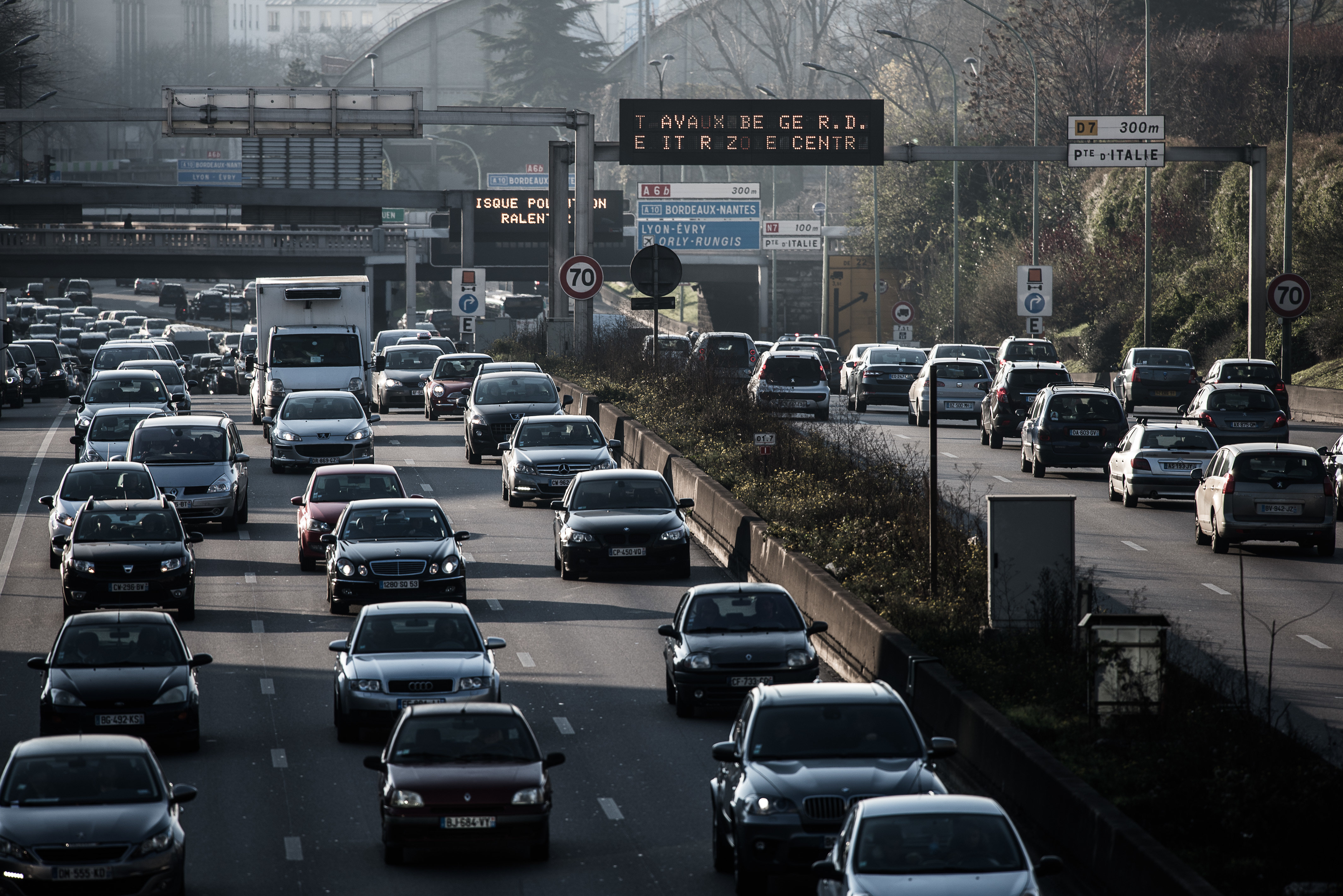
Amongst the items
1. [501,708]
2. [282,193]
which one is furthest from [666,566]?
[282,193]

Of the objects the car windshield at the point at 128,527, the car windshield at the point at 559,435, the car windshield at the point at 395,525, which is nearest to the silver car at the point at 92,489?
the car windshield at the point at 128,527

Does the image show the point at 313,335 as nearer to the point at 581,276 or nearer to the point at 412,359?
the point at 581,276

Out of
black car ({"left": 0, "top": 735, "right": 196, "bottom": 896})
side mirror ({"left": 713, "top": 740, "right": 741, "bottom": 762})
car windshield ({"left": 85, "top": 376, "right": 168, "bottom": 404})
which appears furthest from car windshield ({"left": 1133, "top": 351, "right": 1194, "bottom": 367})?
black car ({"left": 0, "top": 735, "right": 196, "bottom": 896})

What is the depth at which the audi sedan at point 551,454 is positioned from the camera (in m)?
30.2

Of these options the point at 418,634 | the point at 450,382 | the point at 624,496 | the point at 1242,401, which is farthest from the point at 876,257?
the point at 418,634

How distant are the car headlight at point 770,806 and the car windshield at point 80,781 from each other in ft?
12.8

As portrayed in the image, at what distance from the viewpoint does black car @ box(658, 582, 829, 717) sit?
57.6 ft

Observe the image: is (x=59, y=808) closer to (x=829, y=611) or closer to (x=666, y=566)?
(x=829, y=611)

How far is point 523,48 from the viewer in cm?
13500

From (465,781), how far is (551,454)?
17.2m

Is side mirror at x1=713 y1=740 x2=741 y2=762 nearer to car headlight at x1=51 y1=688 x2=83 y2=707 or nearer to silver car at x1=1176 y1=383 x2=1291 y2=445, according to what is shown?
car headlight at x1=51 y1=688 x2=83 y2=707

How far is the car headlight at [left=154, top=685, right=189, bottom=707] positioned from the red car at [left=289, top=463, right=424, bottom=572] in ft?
28.8

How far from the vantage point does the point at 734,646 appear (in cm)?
1766

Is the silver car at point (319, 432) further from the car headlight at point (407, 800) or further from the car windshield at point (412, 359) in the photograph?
the car headlight at point (407, 800)
